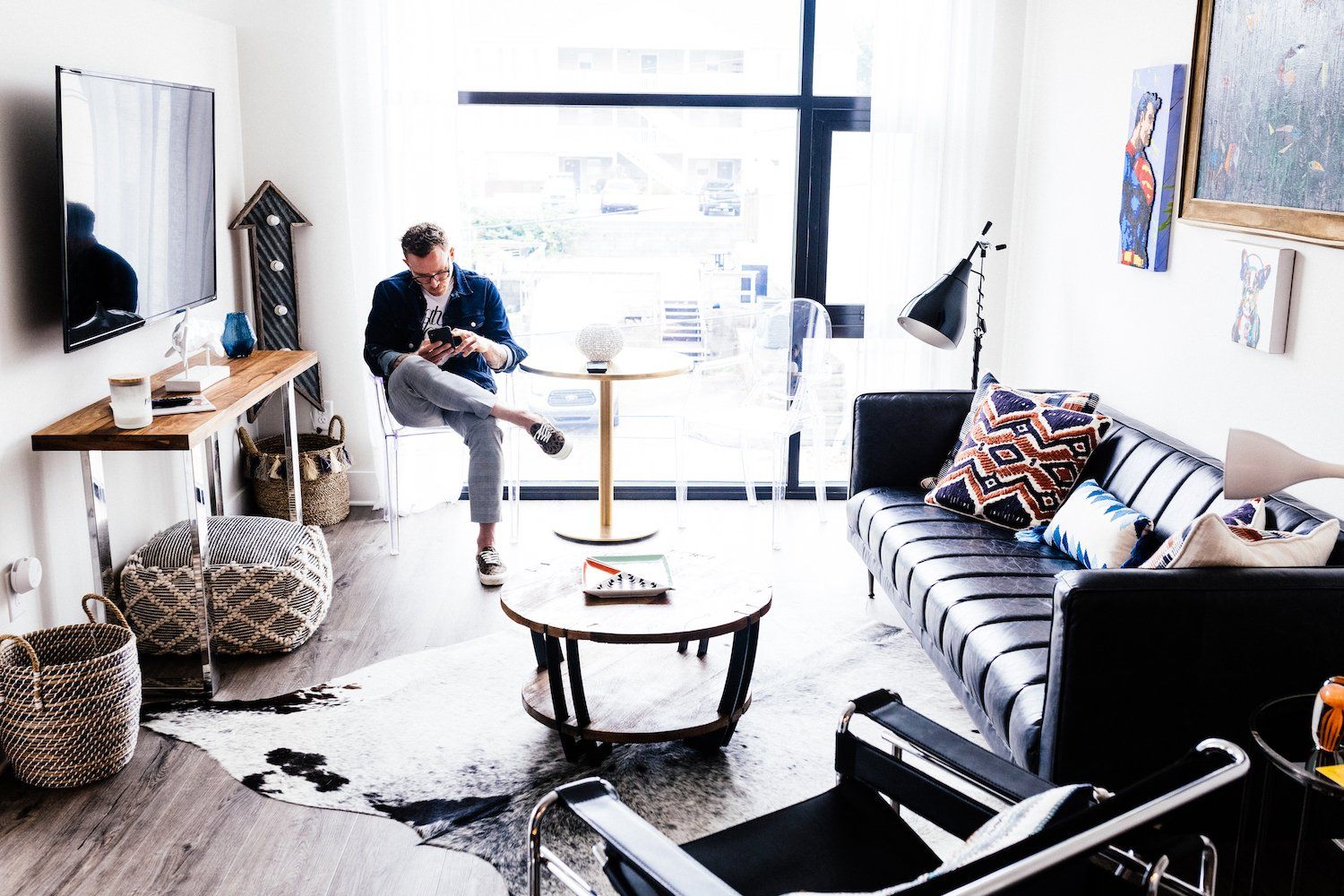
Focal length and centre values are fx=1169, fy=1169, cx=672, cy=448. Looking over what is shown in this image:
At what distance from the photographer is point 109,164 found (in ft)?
10.7

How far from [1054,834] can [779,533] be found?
11.3ft

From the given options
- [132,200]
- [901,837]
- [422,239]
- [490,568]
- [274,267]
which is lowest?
[490,568]

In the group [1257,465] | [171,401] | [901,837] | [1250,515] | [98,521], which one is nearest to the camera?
[901,837]

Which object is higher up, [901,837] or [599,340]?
[599,340]

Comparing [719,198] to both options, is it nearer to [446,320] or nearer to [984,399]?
[446,320]

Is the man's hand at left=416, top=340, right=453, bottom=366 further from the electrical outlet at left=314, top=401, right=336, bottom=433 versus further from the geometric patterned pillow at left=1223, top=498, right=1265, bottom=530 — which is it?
the geometric patterned pillow at left=1223, top=498, right=1265, bottom=530

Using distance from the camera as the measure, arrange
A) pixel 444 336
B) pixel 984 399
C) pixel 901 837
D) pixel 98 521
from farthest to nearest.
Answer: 1. pixel 444 336
2. pixel 984 399
3. pixel 98 521
4. pixel 901 837

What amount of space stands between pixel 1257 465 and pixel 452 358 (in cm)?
289

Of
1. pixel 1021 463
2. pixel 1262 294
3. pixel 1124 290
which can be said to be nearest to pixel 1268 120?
pixel 1262 294

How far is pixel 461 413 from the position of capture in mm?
4312

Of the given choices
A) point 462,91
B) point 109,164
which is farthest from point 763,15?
point 109,164

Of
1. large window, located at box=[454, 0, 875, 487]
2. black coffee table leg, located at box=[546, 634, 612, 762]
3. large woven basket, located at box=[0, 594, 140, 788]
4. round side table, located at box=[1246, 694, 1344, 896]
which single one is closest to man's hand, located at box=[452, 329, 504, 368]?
large window, located at box=[454, 0, 875, 487]

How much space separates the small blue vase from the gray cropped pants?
529mm

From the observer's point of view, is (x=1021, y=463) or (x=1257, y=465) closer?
(x=1257, y=465)
